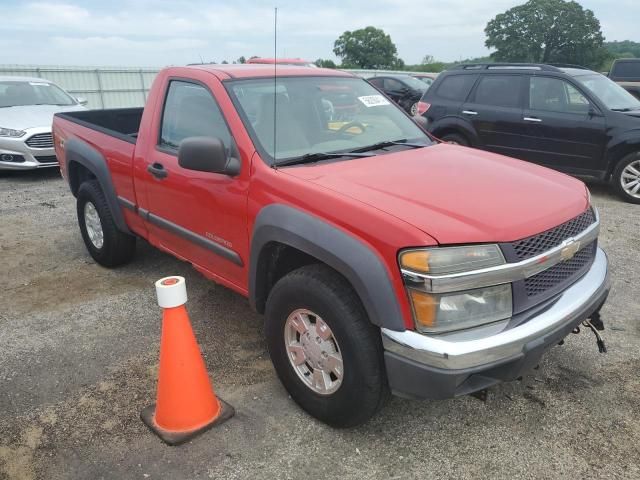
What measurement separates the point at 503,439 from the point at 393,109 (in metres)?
2.32

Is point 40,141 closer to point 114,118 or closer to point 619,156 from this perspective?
point 114,118

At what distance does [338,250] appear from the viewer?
2.30 metres

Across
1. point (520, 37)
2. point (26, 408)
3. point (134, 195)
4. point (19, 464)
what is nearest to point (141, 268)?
point (134, 195)

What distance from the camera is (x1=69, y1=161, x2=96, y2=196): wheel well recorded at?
4.85 m

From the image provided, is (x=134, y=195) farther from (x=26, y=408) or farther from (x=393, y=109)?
(x=393, y=109)

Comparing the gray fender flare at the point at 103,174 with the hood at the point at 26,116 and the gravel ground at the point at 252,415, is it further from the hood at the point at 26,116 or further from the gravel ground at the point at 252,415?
the hood at the point at 26,116

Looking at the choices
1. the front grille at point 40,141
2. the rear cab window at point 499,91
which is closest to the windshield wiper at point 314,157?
the rear cab window at point 499,91

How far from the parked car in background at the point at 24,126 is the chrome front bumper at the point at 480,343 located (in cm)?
802

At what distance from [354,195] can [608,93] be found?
6.52 meters

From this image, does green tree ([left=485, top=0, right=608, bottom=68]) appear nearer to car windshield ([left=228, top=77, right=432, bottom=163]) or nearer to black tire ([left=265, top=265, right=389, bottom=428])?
car windshield ([left=228, top=77, right=432, bottom=163])

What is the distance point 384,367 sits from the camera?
232 cm

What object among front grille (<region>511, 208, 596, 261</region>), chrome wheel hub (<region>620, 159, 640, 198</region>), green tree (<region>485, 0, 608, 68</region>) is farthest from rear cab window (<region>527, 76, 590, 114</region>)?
green tree (<region>485, 0, 608, 68</region>)

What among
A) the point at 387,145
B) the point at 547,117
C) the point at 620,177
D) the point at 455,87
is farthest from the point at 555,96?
the point at 387,145

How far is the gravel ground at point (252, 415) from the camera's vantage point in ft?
7.91
